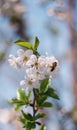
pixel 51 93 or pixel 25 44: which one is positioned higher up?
pixel 25 44

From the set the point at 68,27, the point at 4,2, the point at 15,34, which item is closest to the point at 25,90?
the point at 4,2

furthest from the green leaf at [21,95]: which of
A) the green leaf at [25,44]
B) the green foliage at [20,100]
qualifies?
the green leaf at [25,44]

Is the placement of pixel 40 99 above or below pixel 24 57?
below

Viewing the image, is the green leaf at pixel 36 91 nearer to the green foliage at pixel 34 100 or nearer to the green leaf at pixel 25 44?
the green foliage at pixel 34 100

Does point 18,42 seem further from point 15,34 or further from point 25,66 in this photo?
point 15,34

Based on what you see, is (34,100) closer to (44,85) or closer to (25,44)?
(44,85)

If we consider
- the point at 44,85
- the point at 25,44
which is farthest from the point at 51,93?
the point at 25,44

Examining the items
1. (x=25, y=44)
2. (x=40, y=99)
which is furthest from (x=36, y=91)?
(x=25, y=44)

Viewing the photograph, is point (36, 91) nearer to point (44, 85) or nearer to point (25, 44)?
point (44, 85)
